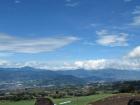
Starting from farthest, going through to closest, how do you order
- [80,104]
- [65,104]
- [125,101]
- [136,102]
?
[65,104], [80,104], [125,101], [136,102]

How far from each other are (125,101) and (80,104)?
13827mm

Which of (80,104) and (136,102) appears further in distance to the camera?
(80,104)

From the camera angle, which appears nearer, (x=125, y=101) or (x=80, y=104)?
(x=125, y=101)

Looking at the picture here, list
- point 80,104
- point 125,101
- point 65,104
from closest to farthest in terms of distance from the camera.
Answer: point 125,101
point 80,104
point 65,104

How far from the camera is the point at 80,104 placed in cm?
5988

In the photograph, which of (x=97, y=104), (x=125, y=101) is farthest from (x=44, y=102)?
(x=125, y=101)

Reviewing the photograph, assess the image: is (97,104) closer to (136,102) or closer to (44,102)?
(44,102)

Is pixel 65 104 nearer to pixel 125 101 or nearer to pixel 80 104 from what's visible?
pixel 80 104

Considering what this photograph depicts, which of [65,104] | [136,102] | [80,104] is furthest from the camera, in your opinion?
[65,104]

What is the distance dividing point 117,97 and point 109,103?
224 cm

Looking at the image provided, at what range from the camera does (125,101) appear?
47281 mm

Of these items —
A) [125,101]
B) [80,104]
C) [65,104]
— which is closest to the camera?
[125,101]

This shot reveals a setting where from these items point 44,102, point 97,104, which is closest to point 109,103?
point 97,104

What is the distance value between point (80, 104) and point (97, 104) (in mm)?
11758
